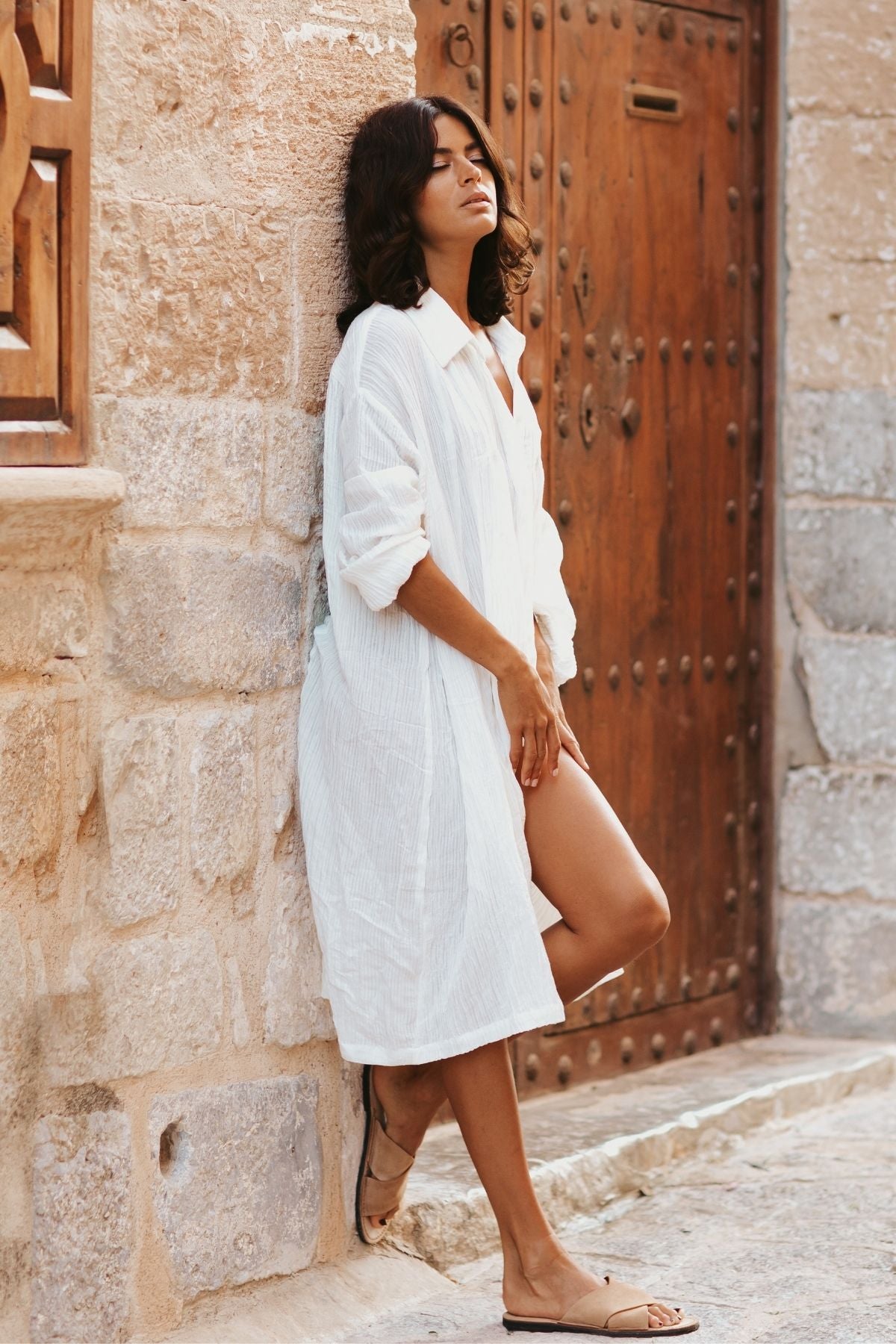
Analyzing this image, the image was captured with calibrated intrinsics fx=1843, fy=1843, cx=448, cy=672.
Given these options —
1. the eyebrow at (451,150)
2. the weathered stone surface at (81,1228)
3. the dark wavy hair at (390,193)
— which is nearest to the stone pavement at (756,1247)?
the weathered stone surface at (81,1228)

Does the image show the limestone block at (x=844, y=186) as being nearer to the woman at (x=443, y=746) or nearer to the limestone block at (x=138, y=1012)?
the woman at (x=443, y=746)

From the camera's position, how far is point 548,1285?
281cm

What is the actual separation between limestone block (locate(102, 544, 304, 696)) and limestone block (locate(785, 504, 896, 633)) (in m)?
1.98

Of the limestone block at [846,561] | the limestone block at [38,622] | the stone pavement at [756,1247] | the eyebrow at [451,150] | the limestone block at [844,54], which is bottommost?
the stone pavement at [756,1247]

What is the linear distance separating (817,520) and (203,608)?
86.7 inches

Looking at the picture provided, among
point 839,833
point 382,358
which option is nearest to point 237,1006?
point 382,358

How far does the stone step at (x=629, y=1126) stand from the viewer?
10.6 feet

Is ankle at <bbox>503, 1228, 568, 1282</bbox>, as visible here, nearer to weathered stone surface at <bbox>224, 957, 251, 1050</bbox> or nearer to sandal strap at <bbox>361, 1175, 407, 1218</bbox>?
sandal strap at <bbox>361, 1175, 407, 1218</bbox>

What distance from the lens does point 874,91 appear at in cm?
444

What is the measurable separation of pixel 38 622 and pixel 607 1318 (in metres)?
1.33

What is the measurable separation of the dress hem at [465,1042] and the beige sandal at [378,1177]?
253 millimetres

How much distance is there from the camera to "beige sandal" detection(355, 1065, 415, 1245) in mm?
3006

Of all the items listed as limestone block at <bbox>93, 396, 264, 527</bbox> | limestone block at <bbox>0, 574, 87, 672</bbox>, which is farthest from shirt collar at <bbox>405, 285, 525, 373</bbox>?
limestone block at <bbox>0, 574, 87, 672</bbox>

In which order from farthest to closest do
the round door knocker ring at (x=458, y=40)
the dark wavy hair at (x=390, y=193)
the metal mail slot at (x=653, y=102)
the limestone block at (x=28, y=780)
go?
the metal mail slot at (x=653, y=102)
the round door knocker ring at (x=458, y=40)
the dark wavy hair at (x=390, y=193)
the limestone block at (x=28, y=780)
